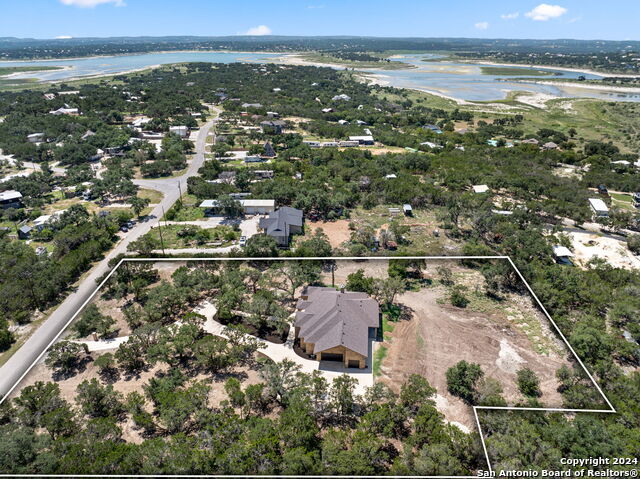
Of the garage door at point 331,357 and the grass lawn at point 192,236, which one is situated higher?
the grass lawn at point 192,236

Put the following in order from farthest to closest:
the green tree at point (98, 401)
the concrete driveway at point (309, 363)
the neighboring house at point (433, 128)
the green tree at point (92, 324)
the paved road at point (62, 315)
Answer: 1. the neighboring house at point (433, 128)
2. the green tree at point (92, 324)
3. the paved road at point (62, 315)
4. the concrete driveway at point (309, 363)
5. the green tree at point (98, 401)

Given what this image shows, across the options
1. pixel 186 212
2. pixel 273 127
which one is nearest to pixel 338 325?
pixel 186 212

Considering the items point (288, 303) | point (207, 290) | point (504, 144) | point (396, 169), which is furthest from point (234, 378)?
point (504, 144)

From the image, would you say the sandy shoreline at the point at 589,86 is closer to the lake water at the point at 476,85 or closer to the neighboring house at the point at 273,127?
the lake water at the point at 476,85

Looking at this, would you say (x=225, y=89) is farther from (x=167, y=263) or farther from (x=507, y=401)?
(x=507, y=401)

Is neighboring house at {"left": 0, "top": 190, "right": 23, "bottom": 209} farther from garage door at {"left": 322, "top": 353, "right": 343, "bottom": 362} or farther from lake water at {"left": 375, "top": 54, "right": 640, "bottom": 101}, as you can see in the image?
lake water at {"left": 375, "top": 54, "right": 640, "bottom": 101}

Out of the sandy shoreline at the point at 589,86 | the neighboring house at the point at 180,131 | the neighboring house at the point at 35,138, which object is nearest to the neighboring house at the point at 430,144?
the neighboring house at the point at 180,131

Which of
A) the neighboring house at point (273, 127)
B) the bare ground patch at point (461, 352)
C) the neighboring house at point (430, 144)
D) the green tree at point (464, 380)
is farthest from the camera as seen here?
the neighboring house at point (273, 127)

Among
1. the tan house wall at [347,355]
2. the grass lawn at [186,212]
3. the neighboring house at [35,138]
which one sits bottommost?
the tan house wall at [347,355]
